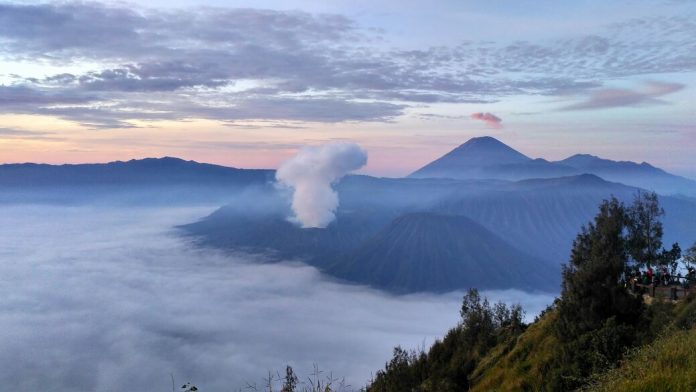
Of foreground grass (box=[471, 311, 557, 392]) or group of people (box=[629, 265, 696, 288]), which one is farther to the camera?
group of people (box=[629, 265, 696, 288])

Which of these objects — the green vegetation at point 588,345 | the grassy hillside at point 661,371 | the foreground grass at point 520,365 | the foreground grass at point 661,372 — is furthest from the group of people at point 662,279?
the foreground grass at point 661,372

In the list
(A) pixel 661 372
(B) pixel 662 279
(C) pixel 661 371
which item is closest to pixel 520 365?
(C) pixel 661 371

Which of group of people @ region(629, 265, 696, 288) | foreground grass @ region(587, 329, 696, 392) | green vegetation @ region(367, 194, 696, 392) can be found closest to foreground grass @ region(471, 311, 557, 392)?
green vegetation @ region(367, 194, 696, 392)

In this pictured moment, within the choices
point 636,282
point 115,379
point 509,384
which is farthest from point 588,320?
point 115,379

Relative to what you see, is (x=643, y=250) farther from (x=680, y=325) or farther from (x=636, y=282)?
(x=680, y=325)

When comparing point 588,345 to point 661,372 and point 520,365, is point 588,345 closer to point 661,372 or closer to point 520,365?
point 520,365

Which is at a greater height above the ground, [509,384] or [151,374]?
[509,384]

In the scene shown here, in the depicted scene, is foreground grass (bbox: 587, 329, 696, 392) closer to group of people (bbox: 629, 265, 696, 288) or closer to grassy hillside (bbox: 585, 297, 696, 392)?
grassy hillside (bbox: 585, 297, 696, 392)

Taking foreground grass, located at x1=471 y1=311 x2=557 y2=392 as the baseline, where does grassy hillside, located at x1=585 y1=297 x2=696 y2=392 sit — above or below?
above
